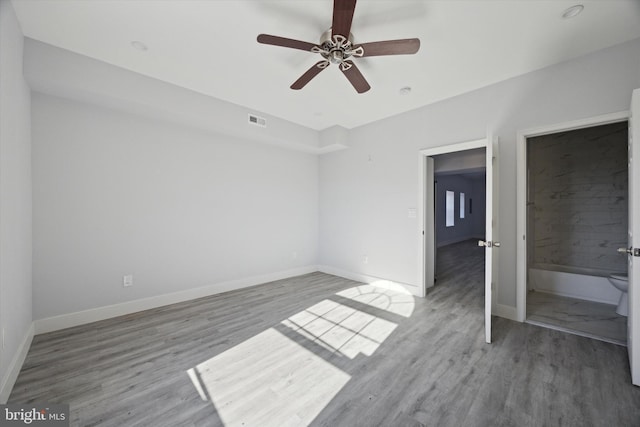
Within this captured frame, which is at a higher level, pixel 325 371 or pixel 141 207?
pixel 141 207

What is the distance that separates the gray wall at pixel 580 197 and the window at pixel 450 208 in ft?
14.7

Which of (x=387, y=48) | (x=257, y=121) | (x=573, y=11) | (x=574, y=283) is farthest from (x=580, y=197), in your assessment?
(x=257, y=121)

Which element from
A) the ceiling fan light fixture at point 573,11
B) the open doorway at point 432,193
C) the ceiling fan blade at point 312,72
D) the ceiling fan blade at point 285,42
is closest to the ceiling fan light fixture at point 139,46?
the ceiling fan blade at point 285,42

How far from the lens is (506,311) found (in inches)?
117

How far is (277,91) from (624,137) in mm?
5246

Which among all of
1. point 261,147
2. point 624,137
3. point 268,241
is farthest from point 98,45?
point 624,137

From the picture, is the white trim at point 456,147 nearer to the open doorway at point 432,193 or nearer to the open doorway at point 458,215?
the open doorway at point 432,193

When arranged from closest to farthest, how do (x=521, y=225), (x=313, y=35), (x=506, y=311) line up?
(x=313, y=35) < (x=521, y=225) < (x=506, y=311)

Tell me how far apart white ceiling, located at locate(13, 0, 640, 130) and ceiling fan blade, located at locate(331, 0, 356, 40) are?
0.24 meters

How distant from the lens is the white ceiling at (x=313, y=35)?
1921 millimetres

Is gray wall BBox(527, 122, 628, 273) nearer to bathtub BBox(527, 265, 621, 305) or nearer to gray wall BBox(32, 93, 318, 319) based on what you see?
bathtub BBox(527, 265, 621, 305)

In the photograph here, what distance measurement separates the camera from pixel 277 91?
3.25 m

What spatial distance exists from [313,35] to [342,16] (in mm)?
631

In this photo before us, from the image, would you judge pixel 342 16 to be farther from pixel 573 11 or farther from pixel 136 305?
pixel 136 305
